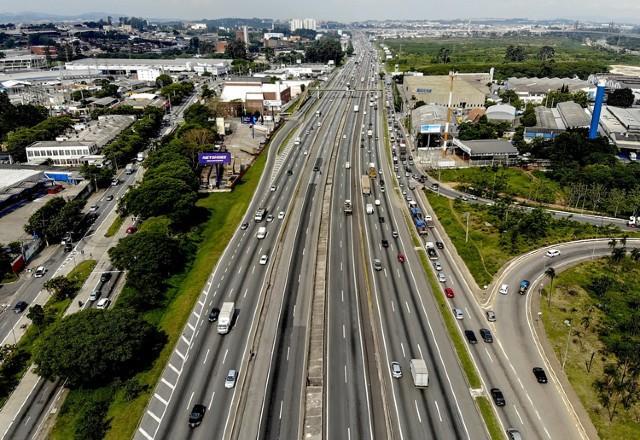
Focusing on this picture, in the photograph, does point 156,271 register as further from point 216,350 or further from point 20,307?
point 216,350

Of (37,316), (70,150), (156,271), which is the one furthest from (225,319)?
(70,150)

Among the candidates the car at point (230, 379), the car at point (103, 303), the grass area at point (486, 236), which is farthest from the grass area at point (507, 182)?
the car at point (103, 303)

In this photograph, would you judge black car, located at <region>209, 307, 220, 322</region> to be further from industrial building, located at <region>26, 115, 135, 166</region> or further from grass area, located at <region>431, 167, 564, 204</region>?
industrial building, located at <region>26, 115, 135, 166</region>

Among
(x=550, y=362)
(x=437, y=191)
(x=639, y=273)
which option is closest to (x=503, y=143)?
(x=437, y=191)

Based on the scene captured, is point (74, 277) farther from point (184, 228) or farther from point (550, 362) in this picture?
point (550, 362)

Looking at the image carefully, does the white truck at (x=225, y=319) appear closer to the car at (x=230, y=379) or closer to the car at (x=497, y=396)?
the car at (x=230, y=379)
